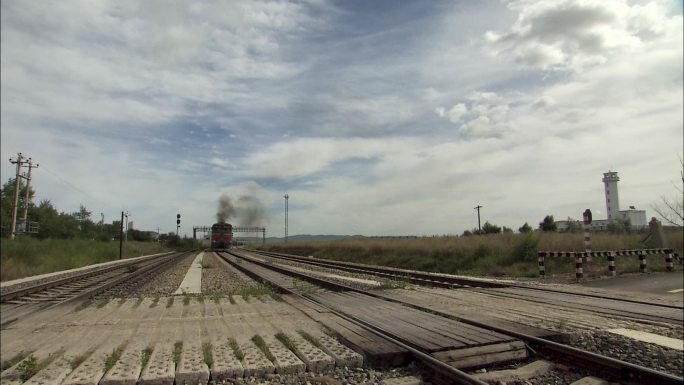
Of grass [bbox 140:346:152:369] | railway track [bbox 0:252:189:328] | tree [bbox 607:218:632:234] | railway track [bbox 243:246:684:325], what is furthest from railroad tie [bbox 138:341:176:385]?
tree [bbox 607:218:632:234]

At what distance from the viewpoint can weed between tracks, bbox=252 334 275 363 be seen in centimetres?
477

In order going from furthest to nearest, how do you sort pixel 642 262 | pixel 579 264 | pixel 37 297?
pixel 642 262
pixel 579 264
pixel 37 297

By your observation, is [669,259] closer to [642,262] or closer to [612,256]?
[642,262]

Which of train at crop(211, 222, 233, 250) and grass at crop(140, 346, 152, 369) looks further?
train at crop(211, 222, 233, 250)

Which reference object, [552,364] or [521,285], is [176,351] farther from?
[521,285]

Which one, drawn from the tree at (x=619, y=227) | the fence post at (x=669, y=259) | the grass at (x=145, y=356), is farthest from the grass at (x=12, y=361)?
the tree at (x=619, y=227)

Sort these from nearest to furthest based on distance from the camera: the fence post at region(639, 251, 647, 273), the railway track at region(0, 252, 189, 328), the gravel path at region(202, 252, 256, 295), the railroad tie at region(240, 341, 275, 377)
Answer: the railroad tie at region(240, 341, 275, 377) → the railway track at region(0, 252, 189, 328) → the gravel path at region(202, 252, 256, 295) → the fence post at region(639, 251, 647, 273)

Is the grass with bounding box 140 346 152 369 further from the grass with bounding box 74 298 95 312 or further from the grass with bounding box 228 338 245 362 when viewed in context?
the grass with bounding box 74 298 95 312

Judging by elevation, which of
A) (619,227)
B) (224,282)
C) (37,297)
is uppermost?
(619,227)

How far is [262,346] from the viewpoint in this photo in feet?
17.1

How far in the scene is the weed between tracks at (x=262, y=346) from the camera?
477cm

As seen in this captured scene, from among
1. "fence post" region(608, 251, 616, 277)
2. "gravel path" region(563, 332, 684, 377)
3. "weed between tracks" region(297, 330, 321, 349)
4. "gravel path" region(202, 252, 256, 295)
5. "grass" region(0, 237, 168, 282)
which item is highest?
"grass" region(0, 237, 168, 282)

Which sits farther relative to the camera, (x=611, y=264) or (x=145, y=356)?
(x=611, y=264)

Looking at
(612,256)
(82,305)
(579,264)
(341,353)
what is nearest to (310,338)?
(341,353)
